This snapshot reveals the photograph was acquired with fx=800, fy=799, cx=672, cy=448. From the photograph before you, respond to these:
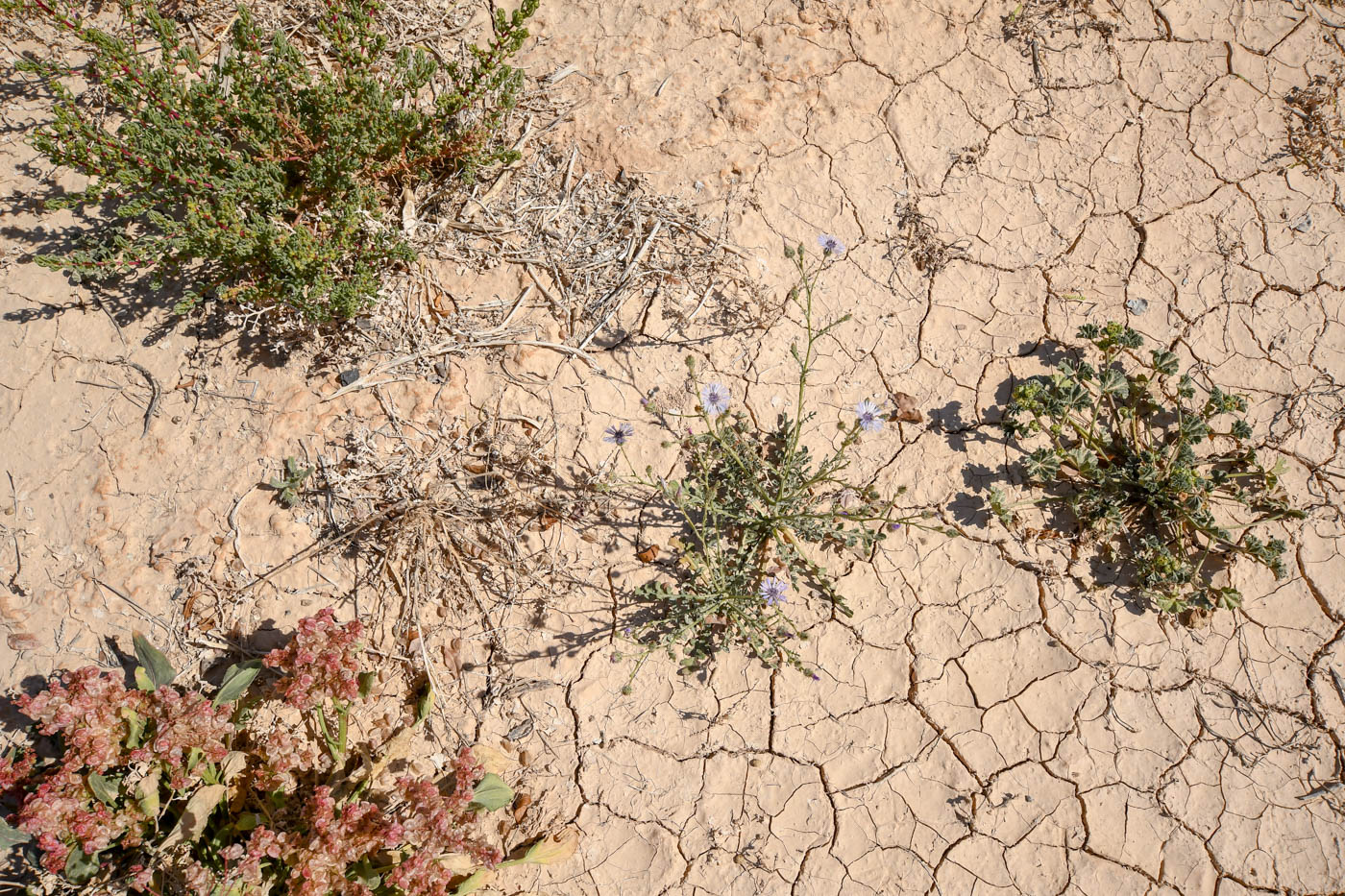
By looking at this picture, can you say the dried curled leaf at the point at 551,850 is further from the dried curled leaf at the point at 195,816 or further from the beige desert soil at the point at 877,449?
the dried curled leaf at the point at 195,816

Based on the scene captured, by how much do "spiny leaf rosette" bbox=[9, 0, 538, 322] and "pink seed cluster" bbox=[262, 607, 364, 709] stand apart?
133 centimetres

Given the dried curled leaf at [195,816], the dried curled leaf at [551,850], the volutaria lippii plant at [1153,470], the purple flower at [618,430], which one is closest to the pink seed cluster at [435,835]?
the dried curled leaf at [551,850]

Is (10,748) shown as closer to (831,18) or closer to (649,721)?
(649,721)

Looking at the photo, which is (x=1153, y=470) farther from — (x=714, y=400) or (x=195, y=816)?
(x=195, y=816)

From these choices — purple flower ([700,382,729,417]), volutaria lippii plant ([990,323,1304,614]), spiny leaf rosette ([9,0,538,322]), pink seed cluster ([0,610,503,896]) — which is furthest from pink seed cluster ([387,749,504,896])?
volutaria lippii plant ([990,323,1304,614])

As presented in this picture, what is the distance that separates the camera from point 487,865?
2896 mm

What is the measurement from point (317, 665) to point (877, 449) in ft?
7.86

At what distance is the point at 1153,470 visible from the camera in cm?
331

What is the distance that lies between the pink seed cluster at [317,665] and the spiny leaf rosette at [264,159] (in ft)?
4.36

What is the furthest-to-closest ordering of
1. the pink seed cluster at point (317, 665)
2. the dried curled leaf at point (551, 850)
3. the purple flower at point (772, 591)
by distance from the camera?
the purple flower at point (772, 591) < the dried curled leaf at point (551, 850) < the pink seed cluster at point (317, 665)

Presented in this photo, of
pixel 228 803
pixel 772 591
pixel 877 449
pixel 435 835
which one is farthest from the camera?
pixel 877 449

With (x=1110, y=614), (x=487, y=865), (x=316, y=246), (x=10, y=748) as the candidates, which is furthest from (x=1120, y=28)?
(x=10, y=748)

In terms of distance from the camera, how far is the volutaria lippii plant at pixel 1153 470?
3.30 m

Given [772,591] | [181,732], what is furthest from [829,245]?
[181,732]
